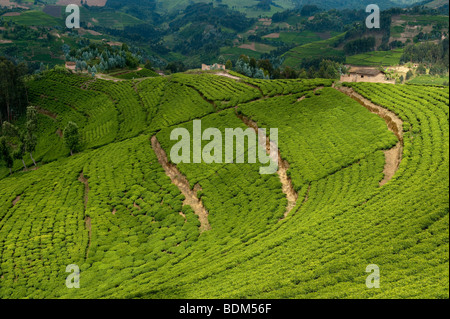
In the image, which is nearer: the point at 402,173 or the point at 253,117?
the point at 402,173

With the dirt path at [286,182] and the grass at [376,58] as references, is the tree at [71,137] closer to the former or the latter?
the dirt path at [286,182]

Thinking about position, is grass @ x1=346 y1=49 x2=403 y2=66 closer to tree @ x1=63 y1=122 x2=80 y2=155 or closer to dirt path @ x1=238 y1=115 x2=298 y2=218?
dirt path @ x1=238 y1=115 x2=298 y2=218

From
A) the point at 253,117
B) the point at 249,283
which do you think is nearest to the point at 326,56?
the point at 253,117

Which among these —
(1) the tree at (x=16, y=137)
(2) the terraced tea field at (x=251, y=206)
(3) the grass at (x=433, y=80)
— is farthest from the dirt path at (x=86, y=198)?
(3) the grass at (x=433, y=80)

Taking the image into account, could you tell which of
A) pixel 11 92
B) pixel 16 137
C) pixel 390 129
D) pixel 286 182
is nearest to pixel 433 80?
pixel 390 129

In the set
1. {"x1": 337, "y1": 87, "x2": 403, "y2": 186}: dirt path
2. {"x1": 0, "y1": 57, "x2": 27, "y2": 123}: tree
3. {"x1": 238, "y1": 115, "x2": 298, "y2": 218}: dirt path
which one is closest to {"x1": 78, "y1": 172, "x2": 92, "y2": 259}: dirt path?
{"x1": 238, "y1": 115, "x2": 298, "y2": 218}: dirt path

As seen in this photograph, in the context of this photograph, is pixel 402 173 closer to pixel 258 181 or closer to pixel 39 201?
pixel 258 181

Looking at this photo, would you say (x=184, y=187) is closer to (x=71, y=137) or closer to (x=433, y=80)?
(x=71, y=137)
